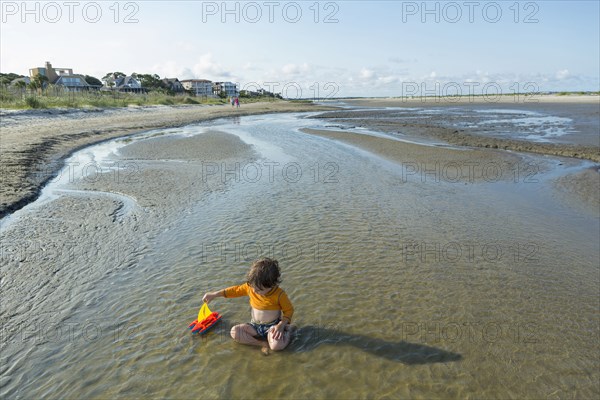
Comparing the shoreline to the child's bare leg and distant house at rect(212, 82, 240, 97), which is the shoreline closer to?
the child's bare leg

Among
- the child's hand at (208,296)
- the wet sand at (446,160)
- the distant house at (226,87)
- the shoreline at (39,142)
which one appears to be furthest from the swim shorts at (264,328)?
the distant house at (226,87)

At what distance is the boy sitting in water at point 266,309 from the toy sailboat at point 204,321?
25 centimetres

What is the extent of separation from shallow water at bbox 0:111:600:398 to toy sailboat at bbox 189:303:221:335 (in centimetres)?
12

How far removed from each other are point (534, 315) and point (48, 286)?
699 cm

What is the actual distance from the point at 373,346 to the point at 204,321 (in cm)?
208

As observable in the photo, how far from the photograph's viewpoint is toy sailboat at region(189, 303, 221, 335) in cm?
442

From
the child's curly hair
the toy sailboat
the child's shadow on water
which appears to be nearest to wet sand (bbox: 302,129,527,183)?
the child's shadow on water

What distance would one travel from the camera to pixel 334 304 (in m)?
5.08

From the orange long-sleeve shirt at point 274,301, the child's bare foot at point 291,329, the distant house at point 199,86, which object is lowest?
the child's bare foot at point 291,329

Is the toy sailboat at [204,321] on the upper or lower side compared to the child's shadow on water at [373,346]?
upper

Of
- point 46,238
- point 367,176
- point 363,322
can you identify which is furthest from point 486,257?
point 46,238

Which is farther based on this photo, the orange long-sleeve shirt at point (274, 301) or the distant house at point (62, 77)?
the distant house at point (62, 77)

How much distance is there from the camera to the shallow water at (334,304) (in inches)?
148

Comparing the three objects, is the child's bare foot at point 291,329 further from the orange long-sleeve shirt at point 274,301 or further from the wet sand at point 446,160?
the wet sand at point 446,160
